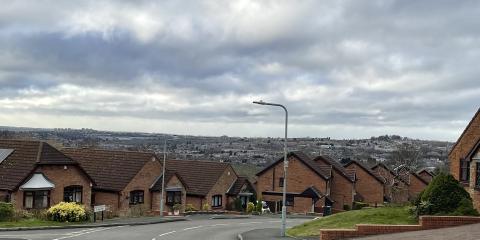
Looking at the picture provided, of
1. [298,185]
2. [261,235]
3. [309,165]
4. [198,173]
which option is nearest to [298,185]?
[298,185]

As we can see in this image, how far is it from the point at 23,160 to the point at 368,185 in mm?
44870

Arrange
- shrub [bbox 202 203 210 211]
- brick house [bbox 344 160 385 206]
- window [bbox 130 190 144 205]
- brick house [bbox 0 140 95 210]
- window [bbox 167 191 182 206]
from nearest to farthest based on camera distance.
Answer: brick house [bbox 0 140 95 210] → window [bbox 130 190 144 205] → window [bbox 167 191 182 206] → shrub [bbox 202 203 210 211] → brick house [bbox 344 160 385 206]

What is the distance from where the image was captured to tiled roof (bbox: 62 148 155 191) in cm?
5284

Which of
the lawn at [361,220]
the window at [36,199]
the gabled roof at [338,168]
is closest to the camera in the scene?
the lawn at [361,220]

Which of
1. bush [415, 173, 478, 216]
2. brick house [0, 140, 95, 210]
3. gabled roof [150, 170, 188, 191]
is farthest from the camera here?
gabled roof [150, 170, 188, 191]

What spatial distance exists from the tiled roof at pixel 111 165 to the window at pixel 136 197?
1514 millimetres

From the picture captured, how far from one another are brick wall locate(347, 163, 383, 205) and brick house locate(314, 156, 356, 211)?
4.47m

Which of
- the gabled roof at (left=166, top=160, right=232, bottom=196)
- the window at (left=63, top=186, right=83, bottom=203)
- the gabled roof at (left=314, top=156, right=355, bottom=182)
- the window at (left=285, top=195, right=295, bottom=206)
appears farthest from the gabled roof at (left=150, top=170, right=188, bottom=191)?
the gabled roof at (left=314, top=156, right=355, bottom=182)

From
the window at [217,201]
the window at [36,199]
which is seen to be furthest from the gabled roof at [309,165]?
the window at [36,199]

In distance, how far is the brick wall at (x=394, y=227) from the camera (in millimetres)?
24703

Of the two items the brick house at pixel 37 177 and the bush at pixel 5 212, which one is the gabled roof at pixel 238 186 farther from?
the bush at pixel 5 212

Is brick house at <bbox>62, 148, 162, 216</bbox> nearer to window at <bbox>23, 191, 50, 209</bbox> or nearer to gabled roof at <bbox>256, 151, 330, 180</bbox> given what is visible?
window at <bbox>23, 191, 50, 209</bbox>

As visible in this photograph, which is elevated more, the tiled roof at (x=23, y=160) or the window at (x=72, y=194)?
the tiled roof at (x=23, y=160)

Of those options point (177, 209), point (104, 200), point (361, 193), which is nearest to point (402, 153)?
point (361, 193)
